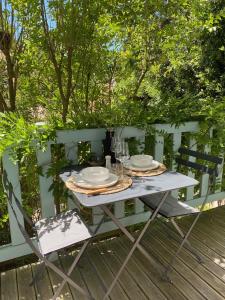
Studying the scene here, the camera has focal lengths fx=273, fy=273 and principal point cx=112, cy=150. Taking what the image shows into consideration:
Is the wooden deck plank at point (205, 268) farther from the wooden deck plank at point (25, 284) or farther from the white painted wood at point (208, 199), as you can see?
the wooden deck plank at point (25, 284)

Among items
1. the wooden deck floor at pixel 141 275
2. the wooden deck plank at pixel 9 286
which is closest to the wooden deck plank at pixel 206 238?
the wooden deck floor at pixel 141 275

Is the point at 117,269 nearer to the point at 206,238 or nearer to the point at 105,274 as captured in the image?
the point at 105,274

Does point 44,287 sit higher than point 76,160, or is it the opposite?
point 76,160

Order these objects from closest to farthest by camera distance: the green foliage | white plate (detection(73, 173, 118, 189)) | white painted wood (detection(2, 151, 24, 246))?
white plate (detection(73, 173, 118, 189)) → the green foliage → white painted wood (detection(2, 151, 24, 246))

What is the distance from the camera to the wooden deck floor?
203 cm

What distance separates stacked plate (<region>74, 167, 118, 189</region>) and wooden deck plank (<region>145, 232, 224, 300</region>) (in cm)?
101

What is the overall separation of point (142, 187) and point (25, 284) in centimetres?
124

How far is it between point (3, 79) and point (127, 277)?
2.56 meters

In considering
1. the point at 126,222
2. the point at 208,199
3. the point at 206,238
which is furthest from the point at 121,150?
the point at 208,199

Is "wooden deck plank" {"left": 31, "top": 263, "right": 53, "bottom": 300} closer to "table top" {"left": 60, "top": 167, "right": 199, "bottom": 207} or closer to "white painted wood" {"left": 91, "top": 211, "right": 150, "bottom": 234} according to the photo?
"white painted wood" {"left": 91, "top": 211, "right": 150, "bottom": 234}

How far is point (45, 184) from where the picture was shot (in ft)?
7.55

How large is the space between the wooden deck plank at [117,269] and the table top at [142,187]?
0.83 meters

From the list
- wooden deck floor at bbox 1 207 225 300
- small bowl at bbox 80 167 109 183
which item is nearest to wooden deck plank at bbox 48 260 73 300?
wooden deck floor at bbox 1 207 225 300

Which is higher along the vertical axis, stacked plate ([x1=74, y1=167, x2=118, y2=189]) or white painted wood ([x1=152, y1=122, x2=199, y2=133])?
white painted wood ([x1=152, y1=122, x2=199, y2=133])
